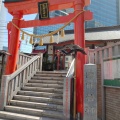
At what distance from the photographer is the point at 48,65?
14.7 meters

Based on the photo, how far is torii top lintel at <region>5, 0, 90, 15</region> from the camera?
30.2 ft

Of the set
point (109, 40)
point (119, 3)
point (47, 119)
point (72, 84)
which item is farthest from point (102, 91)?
point (119, 3)

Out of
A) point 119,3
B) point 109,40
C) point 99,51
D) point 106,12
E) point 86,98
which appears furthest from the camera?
point 119,3

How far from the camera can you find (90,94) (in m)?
5.17

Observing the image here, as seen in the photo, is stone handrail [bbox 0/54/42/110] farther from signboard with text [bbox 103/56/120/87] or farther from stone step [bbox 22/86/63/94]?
signboard with text [bbox 103/56/120/87]

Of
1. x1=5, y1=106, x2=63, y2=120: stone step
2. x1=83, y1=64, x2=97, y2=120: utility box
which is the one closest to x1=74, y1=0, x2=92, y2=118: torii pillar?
x1=5, y1=106, x2=63, y2=120: stone step

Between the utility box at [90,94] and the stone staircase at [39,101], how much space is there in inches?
73.4

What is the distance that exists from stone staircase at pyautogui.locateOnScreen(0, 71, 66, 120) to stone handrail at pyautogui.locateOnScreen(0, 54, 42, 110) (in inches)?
8.9

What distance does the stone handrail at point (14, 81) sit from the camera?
7.57m

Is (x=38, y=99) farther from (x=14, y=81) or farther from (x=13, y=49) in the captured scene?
(x=13, y=49)

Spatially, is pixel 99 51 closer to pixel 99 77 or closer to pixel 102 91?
pixel 99 77

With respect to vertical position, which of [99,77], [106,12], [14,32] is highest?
A: [106,12]

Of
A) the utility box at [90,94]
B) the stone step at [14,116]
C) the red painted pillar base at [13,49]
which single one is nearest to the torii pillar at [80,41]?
the stone step at [14,116]

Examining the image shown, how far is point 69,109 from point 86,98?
157cm
